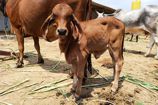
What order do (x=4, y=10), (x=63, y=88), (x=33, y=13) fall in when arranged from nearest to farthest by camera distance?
1. (x=63, y=88)
2. (x=33, y=13)
3. (x=4, y=10)

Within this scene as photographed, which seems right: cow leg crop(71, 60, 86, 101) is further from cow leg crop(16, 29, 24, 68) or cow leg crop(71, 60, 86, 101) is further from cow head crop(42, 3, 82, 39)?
cow leg crop(16, 29, 24, 68)

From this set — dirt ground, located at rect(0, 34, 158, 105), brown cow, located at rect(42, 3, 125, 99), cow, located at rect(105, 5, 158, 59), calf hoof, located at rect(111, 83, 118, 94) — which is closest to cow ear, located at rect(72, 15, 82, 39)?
brown cow, located at rect(42, 3, 125, 99)

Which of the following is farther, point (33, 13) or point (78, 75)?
point (33, 13)

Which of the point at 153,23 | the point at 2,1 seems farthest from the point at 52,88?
the point at 2,1

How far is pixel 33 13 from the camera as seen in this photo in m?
6.95

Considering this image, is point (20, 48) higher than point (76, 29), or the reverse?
point (76, 29)

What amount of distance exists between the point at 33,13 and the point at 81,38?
172 centimetres

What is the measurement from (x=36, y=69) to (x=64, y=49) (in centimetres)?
205

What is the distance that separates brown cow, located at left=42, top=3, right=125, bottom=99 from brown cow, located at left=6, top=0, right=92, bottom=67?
0.58 metres

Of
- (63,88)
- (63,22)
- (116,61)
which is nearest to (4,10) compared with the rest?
(63,88)

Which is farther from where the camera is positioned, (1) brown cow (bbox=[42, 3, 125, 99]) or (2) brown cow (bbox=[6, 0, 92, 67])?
(2) brown cow (bbox=[6, 0, 92, 67])

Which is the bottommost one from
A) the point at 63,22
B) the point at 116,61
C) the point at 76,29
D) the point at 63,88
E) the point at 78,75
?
the point at 63,88

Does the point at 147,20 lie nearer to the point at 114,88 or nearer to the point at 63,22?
the point at 114,88

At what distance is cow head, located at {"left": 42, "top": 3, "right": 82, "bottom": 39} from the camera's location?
4992 millimetres
